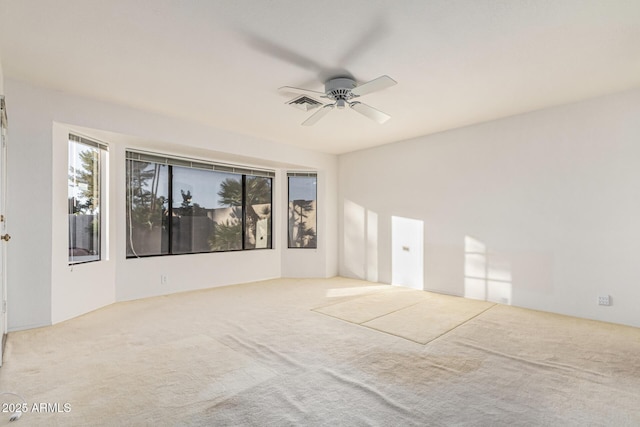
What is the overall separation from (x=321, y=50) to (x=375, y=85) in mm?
555

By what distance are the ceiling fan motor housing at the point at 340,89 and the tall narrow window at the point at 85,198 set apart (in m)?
3.21

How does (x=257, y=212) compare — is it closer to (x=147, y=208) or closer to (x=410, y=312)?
(x=147, y=208)

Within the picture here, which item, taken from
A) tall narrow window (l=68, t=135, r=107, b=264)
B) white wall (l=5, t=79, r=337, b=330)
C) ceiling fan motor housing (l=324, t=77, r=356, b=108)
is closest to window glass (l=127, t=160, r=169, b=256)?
white wall (l=5, t=79, r=337, b=330)

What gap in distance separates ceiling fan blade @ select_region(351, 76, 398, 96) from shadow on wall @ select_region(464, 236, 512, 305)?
3.00 m

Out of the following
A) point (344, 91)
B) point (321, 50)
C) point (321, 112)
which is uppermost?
point (321, 50)

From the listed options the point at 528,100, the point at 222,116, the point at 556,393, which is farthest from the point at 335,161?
the point at 556,393

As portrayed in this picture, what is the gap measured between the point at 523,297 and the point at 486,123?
8.19 feet

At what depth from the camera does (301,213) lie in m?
6.45

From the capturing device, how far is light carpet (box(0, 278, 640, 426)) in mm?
1904

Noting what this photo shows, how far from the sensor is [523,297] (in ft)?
13.7

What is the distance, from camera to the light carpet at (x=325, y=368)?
190cm

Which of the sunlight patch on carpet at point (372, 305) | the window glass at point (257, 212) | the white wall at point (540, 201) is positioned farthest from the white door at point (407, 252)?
the window glass at point (257, 212)

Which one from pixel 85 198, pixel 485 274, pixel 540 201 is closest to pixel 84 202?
pixel 85 198

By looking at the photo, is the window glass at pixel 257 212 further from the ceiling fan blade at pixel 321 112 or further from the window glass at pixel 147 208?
the ceiling fan blade at pixel 321 112
